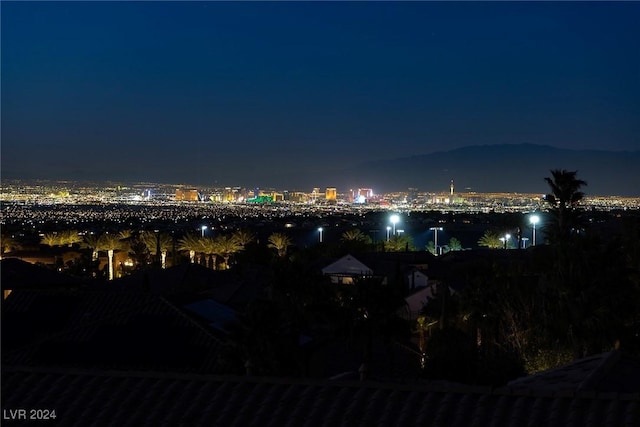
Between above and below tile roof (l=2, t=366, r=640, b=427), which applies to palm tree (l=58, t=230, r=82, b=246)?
below

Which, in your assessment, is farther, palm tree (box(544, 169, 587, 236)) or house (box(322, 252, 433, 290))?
house (box(322, 252, 433, 290))

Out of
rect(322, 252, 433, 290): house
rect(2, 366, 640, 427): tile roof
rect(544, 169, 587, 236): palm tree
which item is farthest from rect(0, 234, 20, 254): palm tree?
rect(2, 366, 640, 427): tile roof

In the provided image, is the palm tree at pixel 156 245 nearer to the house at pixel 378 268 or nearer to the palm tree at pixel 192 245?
the palm tree at pixel 192 245

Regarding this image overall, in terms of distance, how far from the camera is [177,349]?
1739 cm

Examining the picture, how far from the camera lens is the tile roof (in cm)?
755

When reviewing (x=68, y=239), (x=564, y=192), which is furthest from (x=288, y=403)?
(x=68, y=239)

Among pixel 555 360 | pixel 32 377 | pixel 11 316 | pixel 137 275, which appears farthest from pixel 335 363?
pixel 137 275

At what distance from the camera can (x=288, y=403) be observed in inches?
320

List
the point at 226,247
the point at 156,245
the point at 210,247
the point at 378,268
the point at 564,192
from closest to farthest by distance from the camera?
the point at 564,192 → the point at 378,268 → the point at 210,247 → the point at 226,247 → the point at 156,245

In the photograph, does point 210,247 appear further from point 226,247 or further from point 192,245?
point 192,245

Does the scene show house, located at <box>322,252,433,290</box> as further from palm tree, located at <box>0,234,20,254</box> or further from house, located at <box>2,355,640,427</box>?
house, located at <box>2,355,640,427</box>

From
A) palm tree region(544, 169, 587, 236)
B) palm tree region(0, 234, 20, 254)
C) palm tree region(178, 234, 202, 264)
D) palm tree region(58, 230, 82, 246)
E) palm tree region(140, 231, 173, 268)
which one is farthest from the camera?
palm tree region(58, 230, 82, 246)

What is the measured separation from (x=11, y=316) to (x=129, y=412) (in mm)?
13731

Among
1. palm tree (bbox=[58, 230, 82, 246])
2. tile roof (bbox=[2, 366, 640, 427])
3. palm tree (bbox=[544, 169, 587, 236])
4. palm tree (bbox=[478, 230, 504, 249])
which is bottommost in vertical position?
palm tree (bbox=[478, 230, 504, 249])
